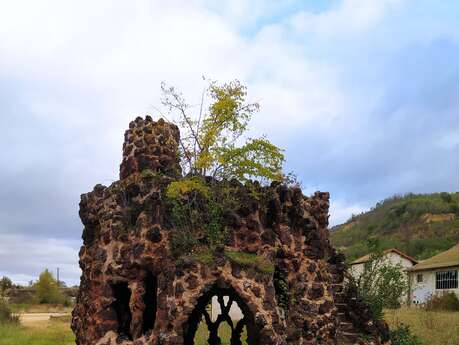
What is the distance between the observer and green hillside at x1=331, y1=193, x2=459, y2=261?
58375 millimetres

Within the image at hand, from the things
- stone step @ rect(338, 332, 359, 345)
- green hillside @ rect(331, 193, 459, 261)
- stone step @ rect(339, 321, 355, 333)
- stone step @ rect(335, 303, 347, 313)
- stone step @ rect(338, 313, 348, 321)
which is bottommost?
stone step @ rect(338, 332, 359, 345)

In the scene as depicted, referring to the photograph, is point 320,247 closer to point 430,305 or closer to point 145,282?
point 145,282

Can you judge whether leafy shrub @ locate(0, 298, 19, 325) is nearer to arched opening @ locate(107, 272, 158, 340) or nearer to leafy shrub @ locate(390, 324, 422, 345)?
leafy shrub @ locate(390, 324, 422, 345)

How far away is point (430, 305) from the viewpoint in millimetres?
34031

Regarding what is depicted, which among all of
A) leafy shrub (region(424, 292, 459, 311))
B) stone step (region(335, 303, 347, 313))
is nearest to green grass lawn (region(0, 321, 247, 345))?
stone step (region(335, 303, 347, 313))

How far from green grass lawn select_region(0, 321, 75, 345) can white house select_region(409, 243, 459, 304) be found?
19671 mm

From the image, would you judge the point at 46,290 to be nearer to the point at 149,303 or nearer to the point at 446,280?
the point at 446,280

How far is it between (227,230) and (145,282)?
78.8 inches

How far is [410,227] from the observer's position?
68688 mm

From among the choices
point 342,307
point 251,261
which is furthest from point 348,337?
point 251,261

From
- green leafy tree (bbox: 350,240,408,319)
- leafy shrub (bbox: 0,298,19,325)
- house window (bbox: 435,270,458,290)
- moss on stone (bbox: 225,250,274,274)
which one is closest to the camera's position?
moss on stone (bbox: 225,250,274,274)

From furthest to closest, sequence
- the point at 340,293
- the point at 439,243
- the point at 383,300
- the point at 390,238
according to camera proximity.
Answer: the point at 390,238, the point at 439,243, the point at 383,300, the point at 340,293

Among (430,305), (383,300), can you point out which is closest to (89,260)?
(383,300)

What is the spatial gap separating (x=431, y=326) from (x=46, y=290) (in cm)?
4335
